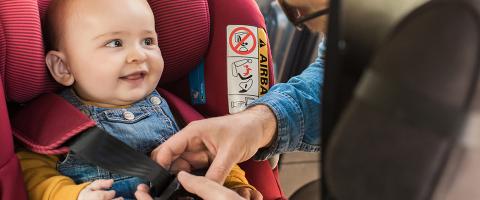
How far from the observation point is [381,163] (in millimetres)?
498

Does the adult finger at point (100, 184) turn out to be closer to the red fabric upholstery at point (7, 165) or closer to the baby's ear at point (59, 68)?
the red fabric upholstery at point (7, 165)

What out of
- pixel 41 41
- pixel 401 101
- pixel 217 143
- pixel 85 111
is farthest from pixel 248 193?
pixel 401 101

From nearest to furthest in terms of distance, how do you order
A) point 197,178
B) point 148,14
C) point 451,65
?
point 451,65
point 197,178
point 148,14

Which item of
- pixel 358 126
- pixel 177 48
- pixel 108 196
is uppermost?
pixel 358 126

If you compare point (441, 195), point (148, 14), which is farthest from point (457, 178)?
point (148, 14)

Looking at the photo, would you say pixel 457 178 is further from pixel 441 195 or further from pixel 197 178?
pixel 197 178

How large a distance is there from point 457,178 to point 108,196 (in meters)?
0.59

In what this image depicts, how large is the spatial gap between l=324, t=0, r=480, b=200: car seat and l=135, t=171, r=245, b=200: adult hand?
0.34m

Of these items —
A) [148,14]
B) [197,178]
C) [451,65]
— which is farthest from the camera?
[148,14]

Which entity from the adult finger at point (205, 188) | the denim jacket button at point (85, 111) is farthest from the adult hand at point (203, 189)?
the denim jacket button at point (85, 111)

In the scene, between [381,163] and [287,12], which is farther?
[287,12]

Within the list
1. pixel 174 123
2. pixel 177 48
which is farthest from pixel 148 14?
pixel 174 123

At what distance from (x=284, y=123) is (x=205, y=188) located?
0.90 feet

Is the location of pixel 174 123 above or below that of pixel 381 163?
below
